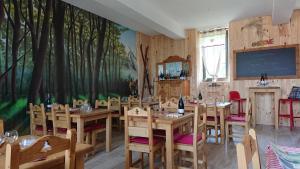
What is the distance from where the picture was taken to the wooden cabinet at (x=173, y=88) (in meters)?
7.51

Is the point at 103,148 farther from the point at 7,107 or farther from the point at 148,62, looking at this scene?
the point at 148,62

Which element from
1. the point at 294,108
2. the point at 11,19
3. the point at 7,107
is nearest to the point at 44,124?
the point at 7,107

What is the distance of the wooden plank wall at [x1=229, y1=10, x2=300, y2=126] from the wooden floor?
1128mm

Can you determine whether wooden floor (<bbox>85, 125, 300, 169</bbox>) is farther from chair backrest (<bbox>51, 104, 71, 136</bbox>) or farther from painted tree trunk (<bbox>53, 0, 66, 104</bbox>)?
painted tree trunk (<bbox>53, 0, 66, 104</bbox>)

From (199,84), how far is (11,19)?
17.8 feet

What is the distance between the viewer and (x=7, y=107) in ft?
12.8

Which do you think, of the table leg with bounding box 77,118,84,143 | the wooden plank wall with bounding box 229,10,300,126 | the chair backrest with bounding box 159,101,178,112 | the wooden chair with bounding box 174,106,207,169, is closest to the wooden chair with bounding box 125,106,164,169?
the wooden chair with bounding box 174,106,207,169

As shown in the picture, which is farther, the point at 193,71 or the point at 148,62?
the point at 148,62

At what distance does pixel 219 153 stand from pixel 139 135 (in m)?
1.66

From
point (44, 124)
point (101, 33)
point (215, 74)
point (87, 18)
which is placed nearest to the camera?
point (44, 124)

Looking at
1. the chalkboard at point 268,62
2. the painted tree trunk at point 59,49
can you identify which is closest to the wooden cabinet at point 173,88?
the chalkboard at point 268,62

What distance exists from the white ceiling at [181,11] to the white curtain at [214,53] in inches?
20.6

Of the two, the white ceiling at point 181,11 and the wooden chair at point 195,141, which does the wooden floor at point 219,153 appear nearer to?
the wooden chair at point 195,141

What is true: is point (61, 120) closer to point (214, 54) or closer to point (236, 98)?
point (236, 98)
